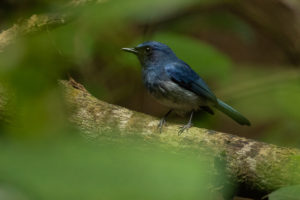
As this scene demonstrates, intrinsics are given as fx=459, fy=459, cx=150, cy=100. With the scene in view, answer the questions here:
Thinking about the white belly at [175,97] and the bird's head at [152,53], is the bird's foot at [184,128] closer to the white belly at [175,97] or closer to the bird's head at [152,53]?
the white belly at [175,97]

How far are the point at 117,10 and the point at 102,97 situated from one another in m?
2.81

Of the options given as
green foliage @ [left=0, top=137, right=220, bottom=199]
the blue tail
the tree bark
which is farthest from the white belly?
green foliage @ [left=0, top=137, right=220, bottom=199]

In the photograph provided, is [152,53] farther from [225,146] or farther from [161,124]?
[225,146]

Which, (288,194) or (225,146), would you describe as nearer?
(288,194)

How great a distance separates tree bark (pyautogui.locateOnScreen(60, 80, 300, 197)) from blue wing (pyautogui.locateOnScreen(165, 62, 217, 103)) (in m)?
0.85

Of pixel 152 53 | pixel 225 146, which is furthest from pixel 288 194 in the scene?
pixel 152 53

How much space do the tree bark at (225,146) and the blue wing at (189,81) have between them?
849 millimetres

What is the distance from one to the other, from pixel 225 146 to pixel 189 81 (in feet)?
3.82

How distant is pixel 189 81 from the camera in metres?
3.78

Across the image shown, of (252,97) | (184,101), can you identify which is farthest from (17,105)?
(184,101)

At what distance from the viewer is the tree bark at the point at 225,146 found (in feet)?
8.18

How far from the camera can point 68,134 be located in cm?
47

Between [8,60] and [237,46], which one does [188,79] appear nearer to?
[8,60]

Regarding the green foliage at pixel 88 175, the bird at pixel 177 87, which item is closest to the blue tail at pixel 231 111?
the bird at pixel 177 87
